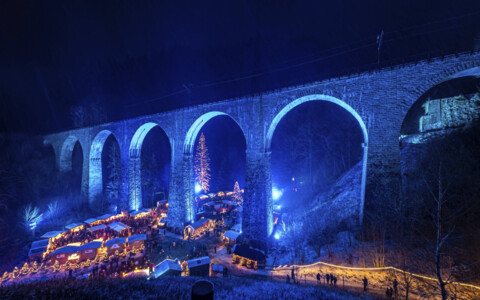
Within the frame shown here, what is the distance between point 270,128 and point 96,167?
2819 centimetres

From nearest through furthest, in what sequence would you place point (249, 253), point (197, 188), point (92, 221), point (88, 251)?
point (249, 253) < point (88, 251) < point (92, 221) < point (197, 188)

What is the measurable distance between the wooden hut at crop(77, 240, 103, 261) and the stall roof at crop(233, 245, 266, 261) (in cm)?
1282

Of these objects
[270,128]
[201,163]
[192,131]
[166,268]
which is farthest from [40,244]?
[270,128]

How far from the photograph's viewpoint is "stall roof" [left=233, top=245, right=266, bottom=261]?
42.5 ft

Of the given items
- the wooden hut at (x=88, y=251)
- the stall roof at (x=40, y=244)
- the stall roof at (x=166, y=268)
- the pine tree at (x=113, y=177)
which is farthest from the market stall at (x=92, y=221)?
the stall roof at (x=166, y=268)

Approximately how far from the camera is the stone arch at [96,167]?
26.3m

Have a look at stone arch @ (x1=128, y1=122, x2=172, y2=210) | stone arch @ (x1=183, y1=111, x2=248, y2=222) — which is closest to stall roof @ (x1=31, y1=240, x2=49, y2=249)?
stone arch @ (x1=128, y1=122, x2=172, y2=210)

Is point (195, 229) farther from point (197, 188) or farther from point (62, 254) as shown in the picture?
point (197, 188)

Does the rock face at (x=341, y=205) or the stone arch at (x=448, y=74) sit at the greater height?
the stone arch at (x=448, y=74)

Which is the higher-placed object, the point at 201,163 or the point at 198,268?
the point at 201,163

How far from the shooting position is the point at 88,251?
15641 mm

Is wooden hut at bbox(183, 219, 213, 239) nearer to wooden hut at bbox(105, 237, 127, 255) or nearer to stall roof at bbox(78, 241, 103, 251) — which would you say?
wooden hut at bbox(105, 237, 127, 255)

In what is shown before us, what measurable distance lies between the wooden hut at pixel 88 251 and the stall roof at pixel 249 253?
12.8 m

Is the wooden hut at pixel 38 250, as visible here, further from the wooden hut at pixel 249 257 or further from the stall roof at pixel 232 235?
the wooden hut at pixel 249 257
